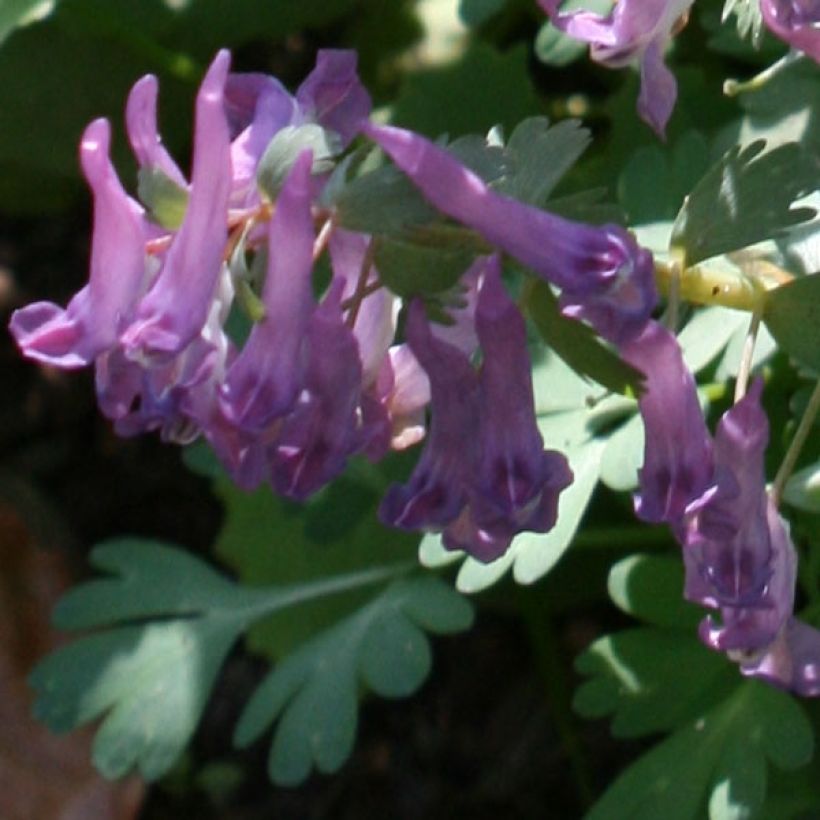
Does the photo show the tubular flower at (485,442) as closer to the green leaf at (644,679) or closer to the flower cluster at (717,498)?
the flower cluster at (717,498)

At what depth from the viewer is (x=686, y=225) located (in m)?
1.12

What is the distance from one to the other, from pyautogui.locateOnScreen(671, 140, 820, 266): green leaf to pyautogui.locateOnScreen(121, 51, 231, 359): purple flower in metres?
0.35

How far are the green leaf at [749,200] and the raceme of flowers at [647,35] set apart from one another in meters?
0.09

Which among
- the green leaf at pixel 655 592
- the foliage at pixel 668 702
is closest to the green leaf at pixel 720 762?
the foliage at pixel 668 702

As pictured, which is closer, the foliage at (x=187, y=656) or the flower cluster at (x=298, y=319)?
the flower cluster at (x=298, y=319)

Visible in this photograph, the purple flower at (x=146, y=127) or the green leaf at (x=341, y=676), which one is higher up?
the purple flower at (x=146, y=127)

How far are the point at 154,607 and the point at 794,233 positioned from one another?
1.07 metres

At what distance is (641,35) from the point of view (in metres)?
1.18

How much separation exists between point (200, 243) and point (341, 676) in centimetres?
89

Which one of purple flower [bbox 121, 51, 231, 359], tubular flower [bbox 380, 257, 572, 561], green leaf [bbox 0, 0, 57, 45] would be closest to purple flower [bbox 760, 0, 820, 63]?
tubular flower [bbox 380, 257, 572, 561]

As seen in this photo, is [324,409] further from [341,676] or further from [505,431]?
[341,676]

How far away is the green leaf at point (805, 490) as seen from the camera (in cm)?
133

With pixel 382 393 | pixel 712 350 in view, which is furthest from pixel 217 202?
pixel 712 350

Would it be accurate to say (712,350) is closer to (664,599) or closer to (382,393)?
(664,599)
